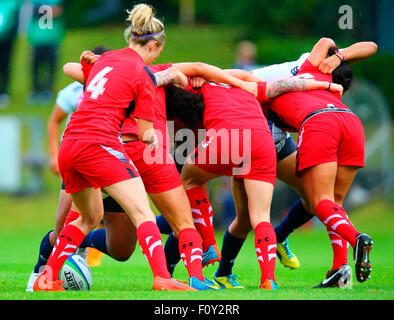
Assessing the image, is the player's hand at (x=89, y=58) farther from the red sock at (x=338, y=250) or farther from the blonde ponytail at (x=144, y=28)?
the red sock at (x=338, y=250)

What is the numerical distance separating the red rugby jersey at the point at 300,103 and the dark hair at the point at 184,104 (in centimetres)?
74

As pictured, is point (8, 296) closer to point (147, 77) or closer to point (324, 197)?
point (147, 77)

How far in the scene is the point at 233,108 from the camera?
206 inches

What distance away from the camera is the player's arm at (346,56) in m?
5.87

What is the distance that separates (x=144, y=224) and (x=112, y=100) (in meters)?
0.85

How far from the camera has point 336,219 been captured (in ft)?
16.9

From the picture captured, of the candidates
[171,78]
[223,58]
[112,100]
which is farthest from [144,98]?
[223,58]

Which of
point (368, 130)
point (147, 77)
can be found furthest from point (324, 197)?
point (368, 130)

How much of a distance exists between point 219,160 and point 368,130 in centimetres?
869

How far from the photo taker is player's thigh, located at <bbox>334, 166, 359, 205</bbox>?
5531mm

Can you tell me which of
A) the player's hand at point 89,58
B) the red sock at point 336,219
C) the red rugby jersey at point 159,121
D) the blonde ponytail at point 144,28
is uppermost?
the blonde ponytail at point 144,28

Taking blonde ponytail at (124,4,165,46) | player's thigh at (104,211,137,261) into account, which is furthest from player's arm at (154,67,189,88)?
player's thigh at (104,211,137,261)

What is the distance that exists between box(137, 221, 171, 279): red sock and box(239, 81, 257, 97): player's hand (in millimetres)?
1464

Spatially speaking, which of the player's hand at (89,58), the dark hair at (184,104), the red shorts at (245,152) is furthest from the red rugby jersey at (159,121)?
the player's hand at (89,58)
